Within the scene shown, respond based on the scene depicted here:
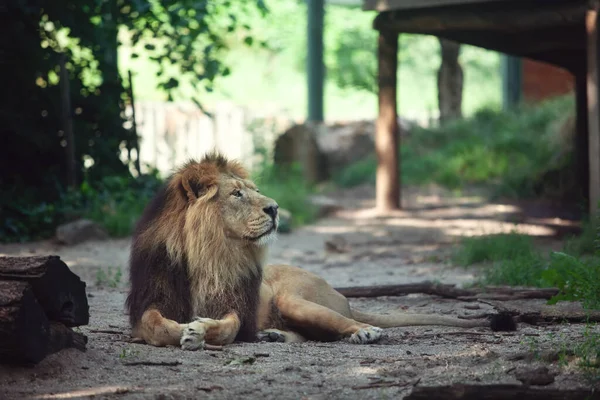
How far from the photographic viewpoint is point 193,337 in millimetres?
4113

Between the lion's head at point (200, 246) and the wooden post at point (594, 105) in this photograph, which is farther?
the wooden post at point (594, 105)

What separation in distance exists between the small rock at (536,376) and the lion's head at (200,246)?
150 centimetres

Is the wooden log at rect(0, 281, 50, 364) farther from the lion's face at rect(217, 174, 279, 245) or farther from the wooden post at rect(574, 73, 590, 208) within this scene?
the wooden post at rect(574, 73, 590, 208)

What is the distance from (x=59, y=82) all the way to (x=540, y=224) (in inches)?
213

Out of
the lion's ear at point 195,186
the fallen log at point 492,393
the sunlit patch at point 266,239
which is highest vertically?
the lion's ear at point 195,186

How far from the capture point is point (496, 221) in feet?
32.8

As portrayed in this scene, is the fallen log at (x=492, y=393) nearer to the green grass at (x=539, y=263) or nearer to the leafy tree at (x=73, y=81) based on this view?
the green grass at (x=539, y=263)

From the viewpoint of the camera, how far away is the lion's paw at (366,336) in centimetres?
457

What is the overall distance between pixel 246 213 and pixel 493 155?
30.4 ft

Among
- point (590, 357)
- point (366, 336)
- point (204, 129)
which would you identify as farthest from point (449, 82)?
point (590, 357)

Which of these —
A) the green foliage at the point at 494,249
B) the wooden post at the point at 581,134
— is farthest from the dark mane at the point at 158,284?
the wooden post at the point at 581,134

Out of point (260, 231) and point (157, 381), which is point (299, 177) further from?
point (157, 381)

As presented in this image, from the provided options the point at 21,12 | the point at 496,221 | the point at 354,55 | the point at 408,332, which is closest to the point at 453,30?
the point at 496,221

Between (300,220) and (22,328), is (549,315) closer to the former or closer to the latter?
(22,328)
